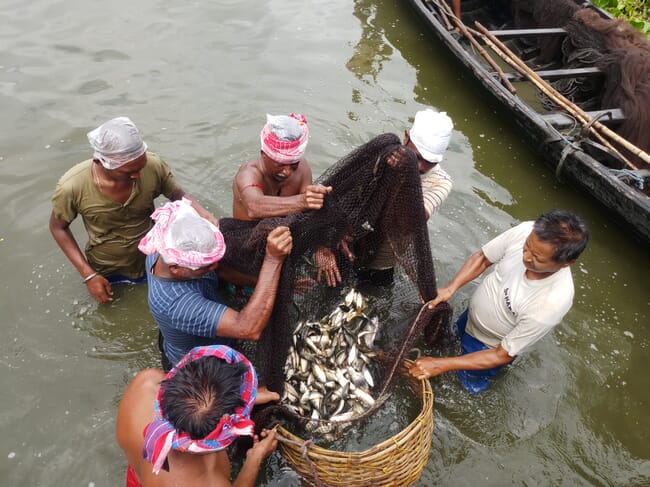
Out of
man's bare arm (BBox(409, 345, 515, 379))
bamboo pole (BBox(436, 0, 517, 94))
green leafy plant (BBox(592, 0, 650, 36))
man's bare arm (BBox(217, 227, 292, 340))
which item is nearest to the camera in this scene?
man's bare arm (BBox(217, 227, 292, 340))

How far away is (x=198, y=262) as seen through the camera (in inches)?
114

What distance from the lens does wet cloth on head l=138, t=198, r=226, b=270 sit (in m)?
2.85

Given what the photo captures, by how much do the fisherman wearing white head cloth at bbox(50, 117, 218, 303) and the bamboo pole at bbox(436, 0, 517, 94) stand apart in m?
5.46

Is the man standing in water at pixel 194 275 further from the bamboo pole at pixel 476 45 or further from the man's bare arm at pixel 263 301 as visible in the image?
the bamboo pole at pixel 476 45

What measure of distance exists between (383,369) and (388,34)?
8.12m

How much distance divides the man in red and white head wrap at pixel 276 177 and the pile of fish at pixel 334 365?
1.06 meters

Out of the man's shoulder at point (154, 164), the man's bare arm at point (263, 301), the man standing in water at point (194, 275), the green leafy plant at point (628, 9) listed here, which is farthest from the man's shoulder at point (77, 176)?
the green leafy plant at point (628, 9)

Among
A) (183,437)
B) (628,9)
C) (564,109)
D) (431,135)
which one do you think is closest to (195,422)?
(183,437)

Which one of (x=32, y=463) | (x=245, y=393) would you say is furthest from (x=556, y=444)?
(x=32, y=463)

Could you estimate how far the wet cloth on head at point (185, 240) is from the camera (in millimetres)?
2850

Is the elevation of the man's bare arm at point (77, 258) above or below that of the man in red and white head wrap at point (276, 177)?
below

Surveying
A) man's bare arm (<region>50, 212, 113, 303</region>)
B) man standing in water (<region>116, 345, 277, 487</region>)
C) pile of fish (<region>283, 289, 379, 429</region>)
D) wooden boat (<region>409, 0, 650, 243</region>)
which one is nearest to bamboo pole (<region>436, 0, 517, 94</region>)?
wooden boat (<region>409, 0, 650, 243</region>)

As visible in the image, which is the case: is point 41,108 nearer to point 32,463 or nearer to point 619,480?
point 32,463

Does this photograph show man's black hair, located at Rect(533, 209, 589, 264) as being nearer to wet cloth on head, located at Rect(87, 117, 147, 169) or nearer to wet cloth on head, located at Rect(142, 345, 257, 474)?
wet cloth on head, located at Rect(142, 345, 257, 474)
